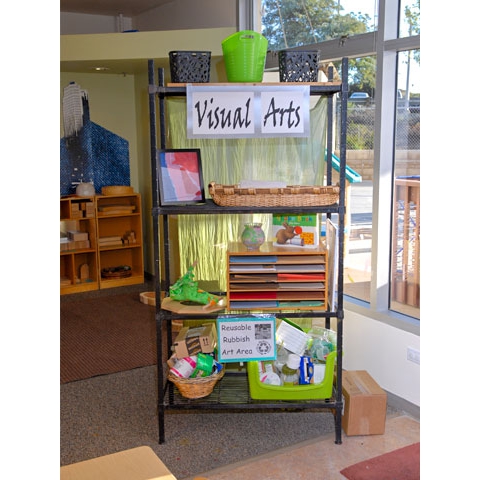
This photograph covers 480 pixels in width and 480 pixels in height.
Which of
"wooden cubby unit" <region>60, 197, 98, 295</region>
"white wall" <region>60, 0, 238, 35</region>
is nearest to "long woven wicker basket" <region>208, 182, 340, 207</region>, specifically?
"white wall" <region>60, 0, 238, 35</region>

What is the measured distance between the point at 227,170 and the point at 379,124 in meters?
0.95

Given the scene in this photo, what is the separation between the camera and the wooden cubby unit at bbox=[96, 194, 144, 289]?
5.95 metres

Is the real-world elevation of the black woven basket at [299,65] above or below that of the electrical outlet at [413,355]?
above

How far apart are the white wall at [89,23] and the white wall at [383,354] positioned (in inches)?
163

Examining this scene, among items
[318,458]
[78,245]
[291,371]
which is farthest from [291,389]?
[78,245]

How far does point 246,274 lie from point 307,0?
2.04 metres

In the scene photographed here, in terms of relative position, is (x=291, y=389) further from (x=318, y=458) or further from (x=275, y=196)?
(x=275, y=196)

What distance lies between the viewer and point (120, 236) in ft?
20.4

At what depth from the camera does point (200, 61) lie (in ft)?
8.93

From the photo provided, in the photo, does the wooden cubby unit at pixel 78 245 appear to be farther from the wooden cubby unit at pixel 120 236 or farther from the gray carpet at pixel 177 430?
the gray carpet at pixel 177 430

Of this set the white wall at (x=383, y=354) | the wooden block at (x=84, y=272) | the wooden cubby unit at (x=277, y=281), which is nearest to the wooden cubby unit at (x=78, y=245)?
the wooden block at (x=84, y=272)

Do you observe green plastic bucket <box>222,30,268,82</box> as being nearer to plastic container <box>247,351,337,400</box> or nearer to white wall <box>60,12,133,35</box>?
plastic container <box>247,351,337,400</box>

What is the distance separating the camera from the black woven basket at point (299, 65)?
8.91 ft
